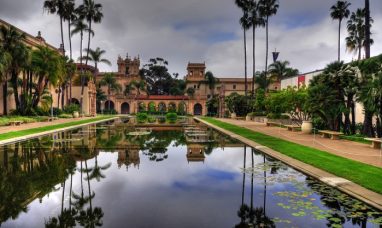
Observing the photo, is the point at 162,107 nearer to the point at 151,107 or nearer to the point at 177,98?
the point at 177,98

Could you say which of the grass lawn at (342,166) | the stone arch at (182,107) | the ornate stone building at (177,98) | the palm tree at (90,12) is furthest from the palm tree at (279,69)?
the grass lawn at (342,166)

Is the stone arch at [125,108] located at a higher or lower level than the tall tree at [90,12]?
lower

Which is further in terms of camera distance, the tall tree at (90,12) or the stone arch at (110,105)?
the stone arch at (110,105)

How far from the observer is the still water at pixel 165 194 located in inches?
261

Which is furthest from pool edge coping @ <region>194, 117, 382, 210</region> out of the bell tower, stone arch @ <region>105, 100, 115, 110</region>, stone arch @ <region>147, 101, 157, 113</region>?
the bell tower

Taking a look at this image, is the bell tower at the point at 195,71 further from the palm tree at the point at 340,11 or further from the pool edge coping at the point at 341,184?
the pool edge coping at the point at 341,184

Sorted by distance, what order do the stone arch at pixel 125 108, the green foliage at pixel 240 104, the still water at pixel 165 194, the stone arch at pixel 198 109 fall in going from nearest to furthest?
the still water at pixel 165 194, the green foliage at pixel 240 104, the stone arch at pixel 125 108, the stone arch at pixel 198 109

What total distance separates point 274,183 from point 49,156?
9157 mm

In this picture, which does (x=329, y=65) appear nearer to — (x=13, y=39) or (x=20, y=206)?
(x=20, y=206)

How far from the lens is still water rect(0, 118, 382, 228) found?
662 cm

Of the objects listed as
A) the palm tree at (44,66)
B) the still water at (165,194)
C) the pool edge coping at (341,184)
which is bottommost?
the still water at (165,194)

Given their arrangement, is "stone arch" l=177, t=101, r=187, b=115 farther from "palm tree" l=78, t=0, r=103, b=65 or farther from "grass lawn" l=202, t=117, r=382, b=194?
"grass lawn" l=202, t=117, r=382, b=194

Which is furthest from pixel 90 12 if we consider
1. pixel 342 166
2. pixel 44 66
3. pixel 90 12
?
pixel 342 166

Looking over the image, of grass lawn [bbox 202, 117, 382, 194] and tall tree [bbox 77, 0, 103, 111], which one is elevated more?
tall tree [bbox 77, 0, 103, 111]
